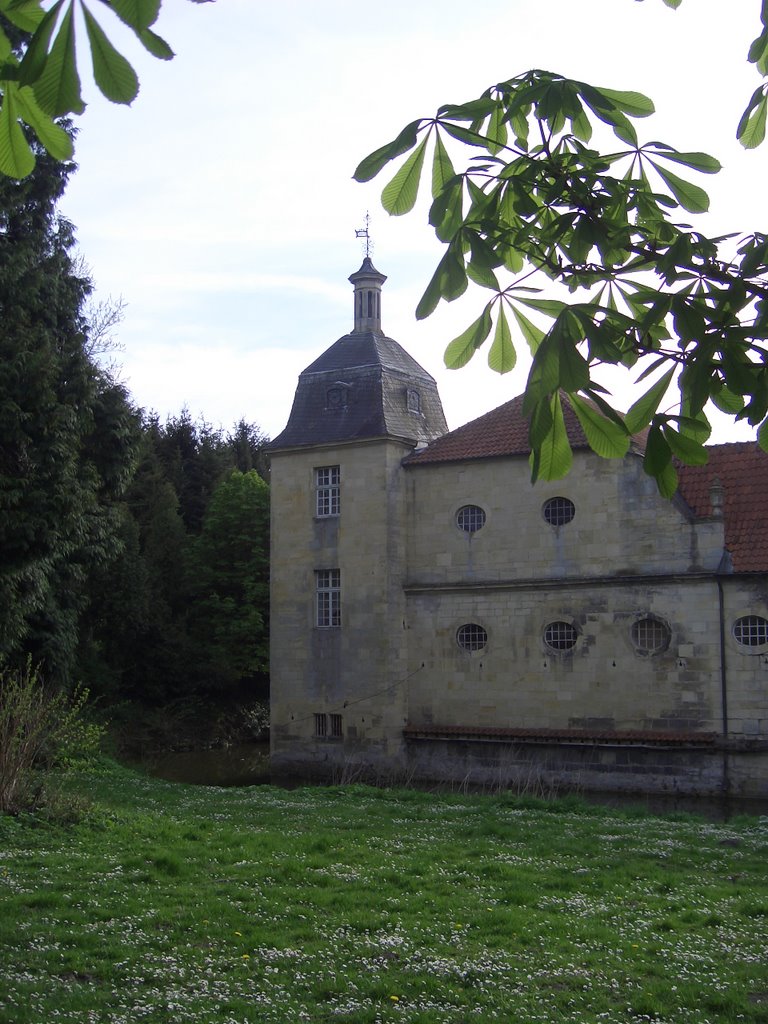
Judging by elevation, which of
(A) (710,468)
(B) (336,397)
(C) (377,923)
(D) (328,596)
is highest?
(B) (336,397)

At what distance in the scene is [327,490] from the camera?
88.3 ft

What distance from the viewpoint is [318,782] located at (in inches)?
1000

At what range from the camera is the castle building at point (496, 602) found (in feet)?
70.8

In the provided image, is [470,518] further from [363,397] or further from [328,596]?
[363,397]

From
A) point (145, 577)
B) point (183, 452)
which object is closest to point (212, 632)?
point (145, 577)

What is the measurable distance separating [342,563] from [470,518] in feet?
11.2

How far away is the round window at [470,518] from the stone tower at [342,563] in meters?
1.52

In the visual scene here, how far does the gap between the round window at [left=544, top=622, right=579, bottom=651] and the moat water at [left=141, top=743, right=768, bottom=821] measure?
3259mm

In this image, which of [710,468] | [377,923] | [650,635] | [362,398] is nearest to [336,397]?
[362,398]

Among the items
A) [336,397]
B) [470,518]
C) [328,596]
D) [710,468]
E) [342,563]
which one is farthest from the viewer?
[336,397]

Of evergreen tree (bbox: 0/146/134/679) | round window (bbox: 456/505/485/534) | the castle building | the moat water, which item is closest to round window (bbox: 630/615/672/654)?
the castle building

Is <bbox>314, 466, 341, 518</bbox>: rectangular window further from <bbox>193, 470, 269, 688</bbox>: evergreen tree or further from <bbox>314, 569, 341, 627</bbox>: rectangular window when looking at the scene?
<bbox>193, 470, 269, 688</bbox>: evergreen tree

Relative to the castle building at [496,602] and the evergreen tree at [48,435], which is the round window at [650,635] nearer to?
the castle building at [496,602]

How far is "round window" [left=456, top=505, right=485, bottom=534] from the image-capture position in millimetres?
25031
